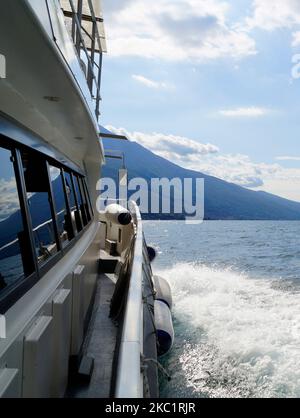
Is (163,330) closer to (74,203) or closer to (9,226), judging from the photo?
(74,203)

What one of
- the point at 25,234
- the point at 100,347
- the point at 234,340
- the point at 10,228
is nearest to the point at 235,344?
the point at 234,340

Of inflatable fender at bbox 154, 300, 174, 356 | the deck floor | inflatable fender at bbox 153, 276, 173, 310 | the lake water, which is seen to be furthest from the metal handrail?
inflatable fender at bbox 153, 276, 173, 310

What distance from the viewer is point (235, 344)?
8.88 meters

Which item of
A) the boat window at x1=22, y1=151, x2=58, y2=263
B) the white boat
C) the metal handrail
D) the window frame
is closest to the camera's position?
the metal handrail

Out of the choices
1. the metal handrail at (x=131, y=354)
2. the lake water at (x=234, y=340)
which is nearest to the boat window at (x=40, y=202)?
the metal handrail at (x=131, y=354)

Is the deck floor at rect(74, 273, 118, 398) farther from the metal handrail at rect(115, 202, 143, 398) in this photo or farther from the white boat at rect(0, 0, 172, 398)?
the metal handrail at rect(115, 202, 143, 398)

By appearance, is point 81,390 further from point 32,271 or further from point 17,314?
point 17,314

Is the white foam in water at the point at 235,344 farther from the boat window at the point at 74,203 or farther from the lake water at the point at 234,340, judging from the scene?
the boat window at the point at 74,203

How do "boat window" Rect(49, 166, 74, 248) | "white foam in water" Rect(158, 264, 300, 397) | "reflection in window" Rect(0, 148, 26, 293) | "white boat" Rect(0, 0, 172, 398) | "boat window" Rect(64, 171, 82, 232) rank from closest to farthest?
"white boat" Rect(0, 0, 172, 398), "reflection in window" Rect(0, 148, 26, 293), "boat window" Rect(49, 166, 74, 248), "boat window" Rect(64, 171, 82, 232), "white foam in water" Rect(158, 264, 300, 397)

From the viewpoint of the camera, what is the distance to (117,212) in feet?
32.6

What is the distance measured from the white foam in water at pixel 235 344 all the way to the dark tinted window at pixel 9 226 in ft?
17.4

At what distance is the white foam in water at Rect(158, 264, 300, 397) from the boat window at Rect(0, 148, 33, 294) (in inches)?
208

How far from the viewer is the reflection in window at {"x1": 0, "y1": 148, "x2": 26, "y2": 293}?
7.55 feet

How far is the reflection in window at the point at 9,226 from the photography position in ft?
7.55
